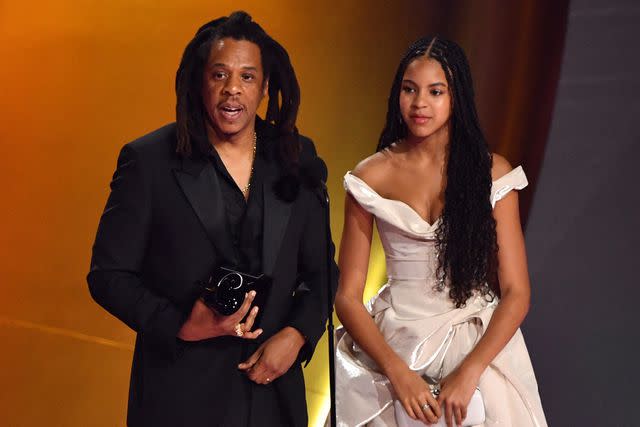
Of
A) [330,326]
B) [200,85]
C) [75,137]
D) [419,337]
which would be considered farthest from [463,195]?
[75,137]

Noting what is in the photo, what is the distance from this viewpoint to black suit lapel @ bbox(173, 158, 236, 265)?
1.86m

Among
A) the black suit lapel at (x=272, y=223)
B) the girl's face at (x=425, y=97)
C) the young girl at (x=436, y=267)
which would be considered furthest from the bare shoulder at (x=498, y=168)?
the black suit lapel at (x=272, y=223)

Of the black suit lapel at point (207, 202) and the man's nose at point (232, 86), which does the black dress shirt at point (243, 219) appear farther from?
the man's nose at point (232, 86)

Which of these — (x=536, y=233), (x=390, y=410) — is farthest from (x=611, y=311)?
(x=390, y=410)

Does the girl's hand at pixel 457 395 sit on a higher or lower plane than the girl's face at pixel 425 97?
lower

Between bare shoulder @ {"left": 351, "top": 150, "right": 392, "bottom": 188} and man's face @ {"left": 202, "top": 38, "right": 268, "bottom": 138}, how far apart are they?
2.51 feet

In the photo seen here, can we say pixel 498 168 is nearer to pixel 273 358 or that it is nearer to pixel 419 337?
pixel 419 337

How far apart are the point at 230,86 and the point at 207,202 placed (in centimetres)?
25

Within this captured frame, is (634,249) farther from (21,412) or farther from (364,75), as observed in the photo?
(21,412)

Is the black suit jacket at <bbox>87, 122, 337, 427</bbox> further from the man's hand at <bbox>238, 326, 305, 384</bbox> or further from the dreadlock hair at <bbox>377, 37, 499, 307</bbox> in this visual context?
the dreadlock hair at <bbox>377, 37, 499, 307</bbox>

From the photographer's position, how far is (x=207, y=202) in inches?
73.8

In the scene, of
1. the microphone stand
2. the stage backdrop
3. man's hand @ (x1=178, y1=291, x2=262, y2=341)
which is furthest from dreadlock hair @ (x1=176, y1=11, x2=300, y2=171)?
the stage backdrop

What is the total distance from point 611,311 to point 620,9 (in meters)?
1.19

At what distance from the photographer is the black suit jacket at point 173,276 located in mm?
1815
